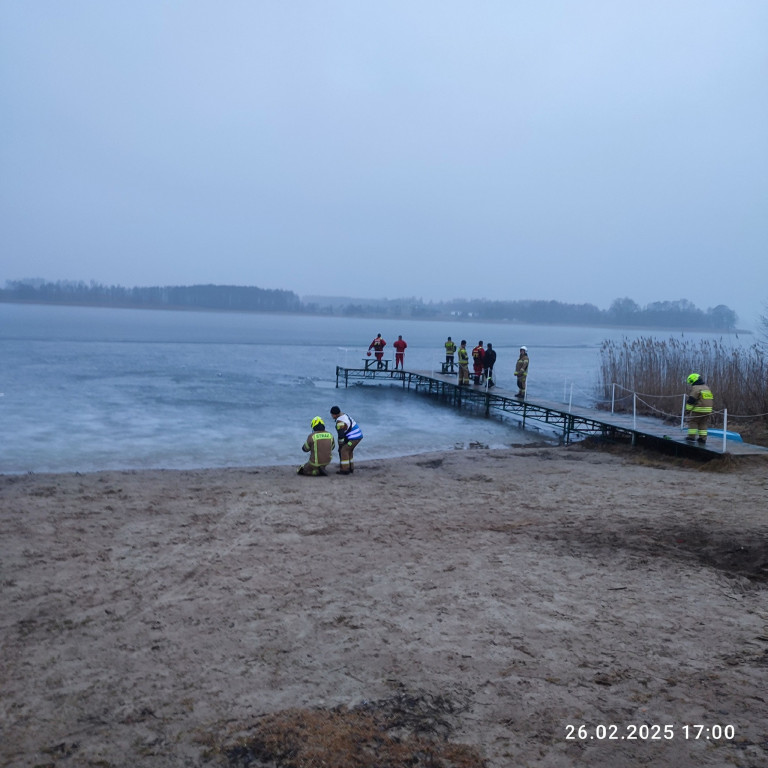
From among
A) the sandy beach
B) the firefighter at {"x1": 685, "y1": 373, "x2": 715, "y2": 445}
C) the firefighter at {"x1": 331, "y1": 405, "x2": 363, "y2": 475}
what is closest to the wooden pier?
the firefighter at {"x1": 685, "y1": 373, "x2": 715, "y2": 445}

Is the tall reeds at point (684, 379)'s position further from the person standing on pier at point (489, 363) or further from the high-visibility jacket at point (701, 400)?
the high-visibility jacket at point (701, 400)

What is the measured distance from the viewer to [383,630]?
230 inches

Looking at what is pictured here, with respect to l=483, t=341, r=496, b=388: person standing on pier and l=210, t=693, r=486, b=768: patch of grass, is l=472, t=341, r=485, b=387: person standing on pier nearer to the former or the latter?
l=483, t=341, r=496, b=388: person standing on pier

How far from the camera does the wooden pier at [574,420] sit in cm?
1439

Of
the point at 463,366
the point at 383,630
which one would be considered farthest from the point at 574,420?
the point at 383,630

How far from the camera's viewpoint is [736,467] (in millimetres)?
12859

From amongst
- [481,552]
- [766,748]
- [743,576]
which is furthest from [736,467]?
[766,748]

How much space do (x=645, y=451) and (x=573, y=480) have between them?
4.23 meters

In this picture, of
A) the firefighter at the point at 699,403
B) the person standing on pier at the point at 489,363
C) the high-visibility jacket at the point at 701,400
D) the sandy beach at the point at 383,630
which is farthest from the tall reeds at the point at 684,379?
the sandy beach at the point at 383,630

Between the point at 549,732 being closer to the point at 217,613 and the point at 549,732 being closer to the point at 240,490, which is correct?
the point at 217,613
